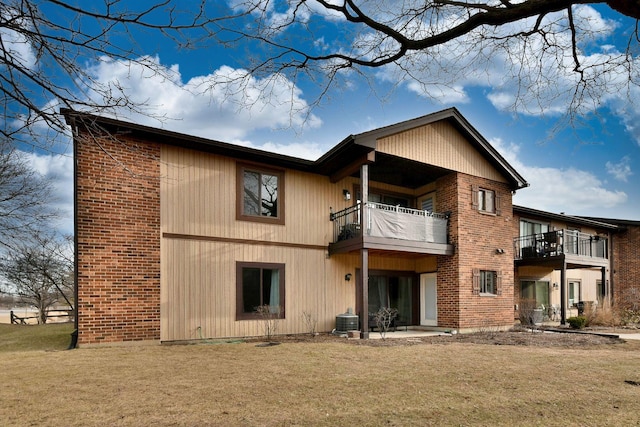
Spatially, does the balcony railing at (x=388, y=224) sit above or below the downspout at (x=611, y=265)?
above

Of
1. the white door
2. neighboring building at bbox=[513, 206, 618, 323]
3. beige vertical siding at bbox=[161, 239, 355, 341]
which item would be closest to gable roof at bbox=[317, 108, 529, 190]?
beige vertical siding at bbox=[161, 239, 355, 341]

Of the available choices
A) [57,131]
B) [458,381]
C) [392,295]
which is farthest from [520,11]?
[392,295]

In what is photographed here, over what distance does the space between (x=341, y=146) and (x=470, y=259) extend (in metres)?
6.48

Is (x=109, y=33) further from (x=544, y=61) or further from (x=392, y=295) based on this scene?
(x=392, y=295)

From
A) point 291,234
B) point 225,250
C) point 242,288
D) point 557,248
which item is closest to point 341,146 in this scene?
point 291,234

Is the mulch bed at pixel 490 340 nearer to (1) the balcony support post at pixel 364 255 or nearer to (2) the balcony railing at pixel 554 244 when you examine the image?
(1) the balcony support post at pixel 364 255

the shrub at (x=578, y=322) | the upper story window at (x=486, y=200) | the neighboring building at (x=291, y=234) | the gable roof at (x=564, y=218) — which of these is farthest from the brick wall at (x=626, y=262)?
the upper story window at (x=486, y=200)

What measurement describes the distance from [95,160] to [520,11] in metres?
10.1

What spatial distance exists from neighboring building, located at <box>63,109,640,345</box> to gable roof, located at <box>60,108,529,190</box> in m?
0.05

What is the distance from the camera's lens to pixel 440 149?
50.0 ft

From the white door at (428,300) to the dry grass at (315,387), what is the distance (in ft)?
18.8

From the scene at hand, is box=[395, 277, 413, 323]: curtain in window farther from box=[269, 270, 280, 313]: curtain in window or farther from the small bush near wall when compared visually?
box=[269, 270, 280, 313]: curtain in window

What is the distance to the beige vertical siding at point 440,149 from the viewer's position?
14.2 metres

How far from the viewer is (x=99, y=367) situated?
7.86m
